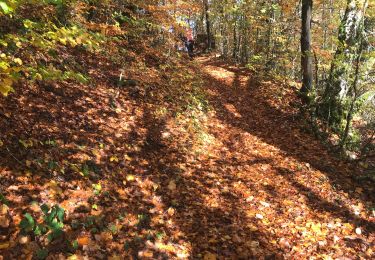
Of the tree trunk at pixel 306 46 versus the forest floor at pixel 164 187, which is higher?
Result: the tree trunk at pixel 306 46

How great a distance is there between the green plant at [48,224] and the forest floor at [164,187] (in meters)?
Answer: 0.08

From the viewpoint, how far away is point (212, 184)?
6.77 m

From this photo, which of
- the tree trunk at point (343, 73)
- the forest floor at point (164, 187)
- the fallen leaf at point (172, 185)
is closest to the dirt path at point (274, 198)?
the forest floor at point (164, 187)

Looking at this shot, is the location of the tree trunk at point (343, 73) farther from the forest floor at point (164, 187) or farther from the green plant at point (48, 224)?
the green plant at point (48, 224)

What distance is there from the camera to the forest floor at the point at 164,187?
4578 millimetres

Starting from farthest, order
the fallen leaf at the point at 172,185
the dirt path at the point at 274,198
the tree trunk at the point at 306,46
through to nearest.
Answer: the tree trunk at the point at 306,46 < the fallen leaf at the point at 172,185 < the dirt path at the point at 274,198

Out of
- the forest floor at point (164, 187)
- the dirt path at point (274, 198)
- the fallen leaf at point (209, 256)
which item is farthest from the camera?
the dirt path at point (274, 198)

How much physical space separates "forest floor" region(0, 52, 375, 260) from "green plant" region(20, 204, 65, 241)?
3.2 inches

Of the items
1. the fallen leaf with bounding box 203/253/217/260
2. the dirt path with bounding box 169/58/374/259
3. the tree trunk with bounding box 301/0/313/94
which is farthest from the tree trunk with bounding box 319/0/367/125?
the fallen leaf with bounding box 203/253/217/260

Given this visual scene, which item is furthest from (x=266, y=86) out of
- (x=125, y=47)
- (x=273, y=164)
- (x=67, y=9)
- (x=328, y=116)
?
(x=67, y=9)

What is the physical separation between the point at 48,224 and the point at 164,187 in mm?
2407

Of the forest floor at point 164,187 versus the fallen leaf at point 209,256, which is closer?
the forest floor at point 164,187

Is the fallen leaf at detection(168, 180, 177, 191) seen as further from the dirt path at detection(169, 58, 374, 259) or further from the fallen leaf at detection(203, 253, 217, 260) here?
the fallen leaf at detection(203, 253, 217, 260)

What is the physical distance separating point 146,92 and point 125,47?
399cm
